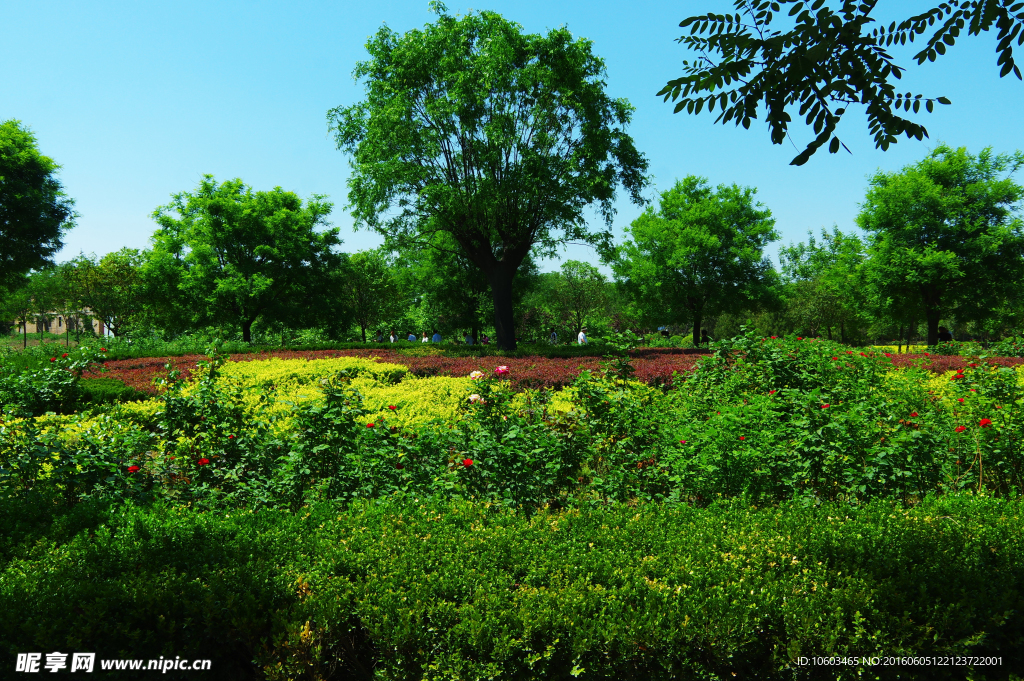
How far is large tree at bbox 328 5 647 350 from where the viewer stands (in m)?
15.5

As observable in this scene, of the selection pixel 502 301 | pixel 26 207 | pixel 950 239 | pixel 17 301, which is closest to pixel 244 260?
pixel 26 207

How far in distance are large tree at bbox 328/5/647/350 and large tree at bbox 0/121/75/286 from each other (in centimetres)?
1733

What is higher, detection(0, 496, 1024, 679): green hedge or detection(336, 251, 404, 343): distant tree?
detection(336, 251, 404, 343): distant tree

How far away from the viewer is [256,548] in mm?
3273

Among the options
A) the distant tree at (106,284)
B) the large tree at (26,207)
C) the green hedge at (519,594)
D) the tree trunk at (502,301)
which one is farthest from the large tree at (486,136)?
the distant tree at (106,284)

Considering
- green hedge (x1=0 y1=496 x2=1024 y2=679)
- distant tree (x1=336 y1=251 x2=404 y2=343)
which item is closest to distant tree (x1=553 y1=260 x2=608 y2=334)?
distant tree (x1=336 y1=251 x2=404 y2=343)

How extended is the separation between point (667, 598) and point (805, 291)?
44.7m

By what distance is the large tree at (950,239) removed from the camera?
2155 cm

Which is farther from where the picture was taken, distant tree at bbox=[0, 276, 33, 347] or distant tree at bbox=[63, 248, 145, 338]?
distant tree at bbox=[63, 248, 145, 338]

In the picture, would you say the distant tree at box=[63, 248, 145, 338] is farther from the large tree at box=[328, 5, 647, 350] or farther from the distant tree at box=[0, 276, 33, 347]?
the large tree at box=[328, 5, 647, 350]

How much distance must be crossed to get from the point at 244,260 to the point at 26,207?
30.2ft

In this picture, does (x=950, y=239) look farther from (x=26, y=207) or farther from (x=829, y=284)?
(x=26, y=207)

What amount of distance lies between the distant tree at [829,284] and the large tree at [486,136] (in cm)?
1427

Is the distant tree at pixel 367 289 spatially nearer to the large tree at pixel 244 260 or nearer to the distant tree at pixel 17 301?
the large tree at pixel 244 260
